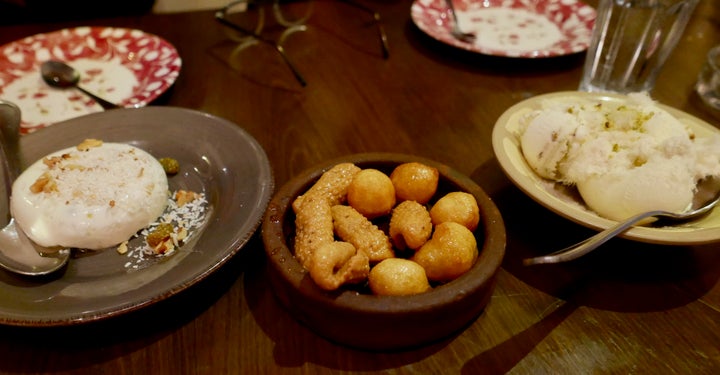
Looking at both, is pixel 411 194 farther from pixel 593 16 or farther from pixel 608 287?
pixel 593 16

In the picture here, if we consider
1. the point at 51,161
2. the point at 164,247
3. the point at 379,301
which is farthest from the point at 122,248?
the point at 379,301

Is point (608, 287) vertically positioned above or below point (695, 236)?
below

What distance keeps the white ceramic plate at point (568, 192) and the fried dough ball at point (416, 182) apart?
12 centimetres

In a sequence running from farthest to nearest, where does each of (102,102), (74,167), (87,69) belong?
(87,69) < (102,102) < (74,167)

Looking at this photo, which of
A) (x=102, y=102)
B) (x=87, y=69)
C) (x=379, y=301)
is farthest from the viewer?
(x=87, y=69)

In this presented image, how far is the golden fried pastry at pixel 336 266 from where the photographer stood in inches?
19.0

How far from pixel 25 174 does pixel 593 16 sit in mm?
1356

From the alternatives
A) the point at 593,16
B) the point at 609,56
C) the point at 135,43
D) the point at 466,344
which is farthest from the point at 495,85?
the point at 135,43

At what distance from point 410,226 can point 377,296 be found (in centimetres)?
11

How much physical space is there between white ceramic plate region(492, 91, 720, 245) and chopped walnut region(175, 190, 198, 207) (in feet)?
1.58

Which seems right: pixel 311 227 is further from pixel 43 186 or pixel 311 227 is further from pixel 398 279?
pixel 43 186

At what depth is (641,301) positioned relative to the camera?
62 centimetres

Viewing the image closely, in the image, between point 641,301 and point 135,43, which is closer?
point 641,301

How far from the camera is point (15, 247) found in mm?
627
